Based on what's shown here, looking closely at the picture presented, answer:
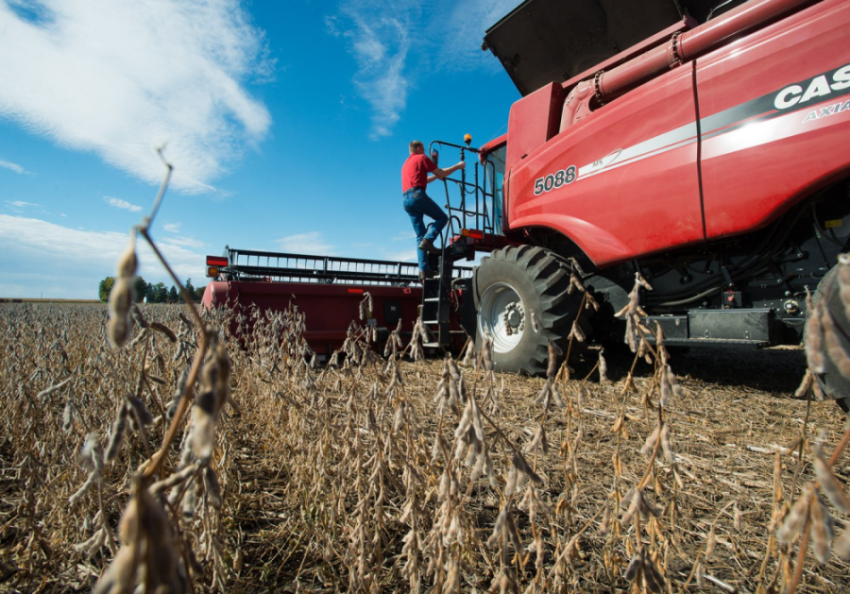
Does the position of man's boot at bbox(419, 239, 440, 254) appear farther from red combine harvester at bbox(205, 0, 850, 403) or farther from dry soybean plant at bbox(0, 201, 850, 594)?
dry soybean plant at bbox(0, 201, 850, 594)

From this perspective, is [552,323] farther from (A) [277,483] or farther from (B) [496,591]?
(B) [496,591]

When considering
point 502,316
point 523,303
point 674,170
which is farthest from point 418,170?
point 674,170

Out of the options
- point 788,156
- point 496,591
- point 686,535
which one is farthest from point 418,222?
point 496,591

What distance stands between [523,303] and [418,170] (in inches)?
85.3

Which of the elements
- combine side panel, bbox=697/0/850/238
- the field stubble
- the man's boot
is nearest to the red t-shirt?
the man's boot

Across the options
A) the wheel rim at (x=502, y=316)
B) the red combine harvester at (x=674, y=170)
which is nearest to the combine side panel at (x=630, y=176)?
the red combine harvester at (x=674, y=170)

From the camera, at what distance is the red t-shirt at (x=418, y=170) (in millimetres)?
4961

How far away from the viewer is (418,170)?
496 centimetres

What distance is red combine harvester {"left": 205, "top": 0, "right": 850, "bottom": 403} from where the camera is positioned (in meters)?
2.39

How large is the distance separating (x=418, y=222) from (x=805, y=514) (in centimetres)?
473

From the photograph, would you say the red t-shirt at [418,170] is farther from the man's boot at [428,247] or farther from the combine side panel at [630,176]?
the combine side panel at [630,176]

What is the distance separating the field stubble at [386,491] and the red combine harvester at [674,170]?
2.70 ft

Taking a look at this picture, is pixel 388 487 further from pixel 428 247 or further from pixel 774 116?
pixel 428 247

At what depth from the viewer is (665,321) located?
123 inches
